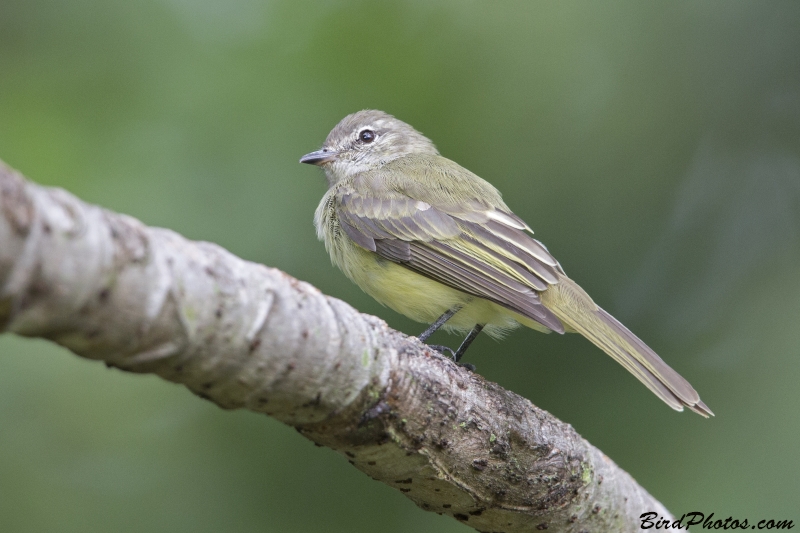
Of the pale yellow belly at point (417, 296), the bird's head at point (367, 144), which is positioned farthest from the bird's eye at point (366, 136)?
the pale yellow belly at point (417, 296)

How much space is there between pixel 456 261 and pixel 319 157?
58.5 inches

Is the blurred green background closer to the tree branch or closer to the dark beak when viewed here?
the dark beak

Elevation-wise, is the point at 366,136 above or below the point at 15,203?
above

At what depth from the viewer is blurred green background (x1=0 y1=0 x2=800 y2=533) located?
4.40m

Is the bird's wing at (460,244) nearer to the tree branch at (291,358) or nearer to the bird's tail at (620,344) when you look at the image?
the bird's tail at (620,344)

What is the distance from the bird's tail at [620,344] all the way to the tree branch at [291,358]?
533mm

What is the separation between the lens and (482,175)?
538 centimetres

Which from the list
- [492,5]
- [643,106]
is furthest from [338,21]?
[643,106]

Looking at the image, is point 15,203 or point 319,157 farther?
point 319,157

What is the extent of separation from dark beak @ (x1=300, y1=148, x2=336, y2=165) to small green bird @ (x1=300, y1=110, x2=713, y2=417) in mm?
13

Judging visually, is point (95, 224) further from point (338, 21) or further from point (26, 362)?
point (338, 21)

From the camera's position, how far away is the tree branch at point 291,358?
5.03 feet

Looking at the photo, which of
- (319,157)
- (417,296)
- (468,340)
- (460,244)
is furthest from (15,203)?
(319,157)

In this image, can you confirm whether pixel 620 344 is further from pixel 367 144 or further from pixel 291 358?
pixel 367 144
